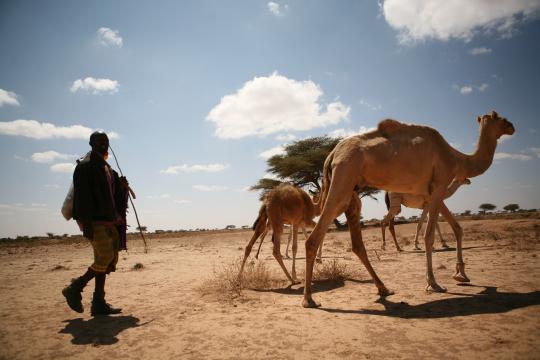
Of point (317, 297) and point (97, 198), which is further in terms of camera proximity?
point (317, 297)

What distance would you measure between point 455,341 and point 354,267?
15.5 feet

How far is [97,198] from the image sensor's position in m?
4.34

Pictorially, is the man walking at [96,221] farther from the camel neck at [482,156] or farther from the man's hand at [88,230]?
the camel neck at [482,156]

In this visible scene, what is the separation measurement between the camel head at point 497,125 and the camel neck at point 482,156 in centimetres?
8

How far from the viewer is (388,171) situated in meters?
4.48

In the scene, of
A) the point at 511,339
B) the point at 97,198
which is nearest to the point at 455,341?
the point at 511,339

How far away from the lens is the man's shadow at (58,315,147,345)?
10.7 feet

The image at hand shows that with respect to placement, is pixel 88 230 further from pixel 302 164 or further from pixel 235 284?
pixel 302 164

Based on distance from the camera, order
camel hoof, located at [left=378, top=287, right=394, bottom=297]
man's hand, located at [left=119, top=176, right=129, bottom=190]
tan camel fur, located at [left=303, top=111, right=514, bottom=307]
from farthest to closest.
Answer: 1. man's hand, located at [left=119, top=176, right=129, bottom=190]
2. camel hoof, located at [left=378, top=287, right=394, bottom=297]
3. tan camel fur, located at [left=303, top=111, right=514, bottom=307]

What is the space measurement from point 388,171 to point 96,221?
4344 mm

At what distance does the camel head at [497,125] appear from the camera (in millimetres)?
5539

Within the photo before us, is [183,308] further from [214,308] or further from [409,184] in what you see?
[409,184]

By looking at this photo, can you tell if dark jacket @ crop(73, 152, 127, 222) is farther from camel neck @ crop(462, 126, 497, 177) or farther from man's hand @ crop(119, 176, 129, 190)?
camel neck @ crop(462, 126, 497, 177)

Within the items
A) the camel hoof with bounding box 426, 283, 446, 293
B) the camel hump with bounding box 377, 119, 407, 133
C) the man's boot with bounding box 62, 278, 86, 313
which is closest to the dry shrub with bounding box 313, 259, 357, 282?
the camel hoof with bounding box 426, 283, 446, 293
